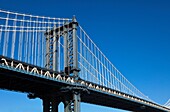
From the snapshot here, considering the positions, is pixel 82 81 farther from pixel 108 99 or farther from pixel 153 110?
pixel 153 110

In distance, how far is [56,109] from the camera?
6075cm

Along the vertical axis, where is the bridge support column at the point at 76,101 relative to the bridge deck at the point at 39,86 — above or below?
below

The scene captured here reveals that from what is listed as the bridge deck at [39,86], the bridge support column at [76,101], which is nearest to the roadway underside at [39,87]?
the bridge deck at [39,86]

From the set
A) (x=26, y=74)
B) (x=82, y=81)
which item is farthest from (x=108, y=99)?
(x=26, y=74)

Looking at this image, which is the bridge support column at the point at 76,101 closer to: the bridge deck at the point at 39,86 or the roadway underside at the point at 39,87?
the roadway underside at the point at 39,87

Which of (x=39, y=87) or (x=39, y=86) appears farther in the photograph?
(x=39, y=87)

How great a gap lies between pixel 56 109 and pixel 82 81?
21.5 ft

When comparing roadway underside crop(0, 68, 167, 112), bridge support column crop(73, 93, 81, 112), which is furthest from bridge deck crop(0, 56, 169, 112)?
bridge support column crop(73, 93, 81, 112)

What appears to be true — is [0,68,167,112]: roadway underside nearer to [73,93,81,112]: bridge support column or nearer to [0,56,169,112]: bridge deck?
[0,56,169,112]: bridge deck

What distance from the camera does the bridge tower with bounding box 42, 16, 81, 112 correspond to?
58.4 meters

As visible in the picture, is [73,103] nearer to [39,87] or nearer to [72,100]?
[72,100]

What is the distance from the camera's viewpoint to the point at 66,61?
6262 cm

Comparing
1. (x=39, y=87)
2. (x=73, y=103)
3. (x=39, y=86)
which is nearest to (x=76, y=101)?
(x=73, y=103)

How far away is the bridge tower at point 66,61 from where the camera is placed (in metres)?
58.4
